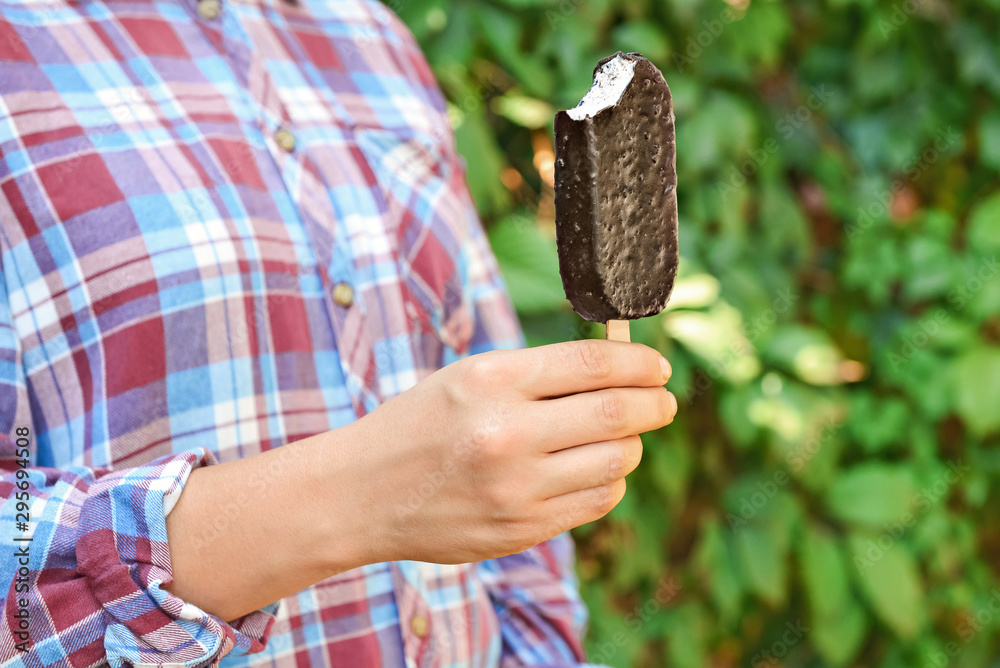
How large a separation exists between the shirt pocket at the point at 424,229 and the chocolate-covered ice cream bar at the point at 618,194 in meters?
0.31

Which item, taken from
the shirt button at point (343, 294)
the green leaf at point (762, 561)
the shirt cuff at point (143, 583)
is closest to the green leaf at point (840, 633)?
the green leaf at point (762, 561)

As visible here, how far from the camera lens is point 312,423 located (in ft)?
2.45

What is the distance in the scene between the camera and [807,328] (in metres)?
1.95

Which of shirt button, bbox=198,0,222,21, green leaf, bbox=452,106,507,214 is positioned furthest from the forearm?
green leaf, bbox=452,106,507,214

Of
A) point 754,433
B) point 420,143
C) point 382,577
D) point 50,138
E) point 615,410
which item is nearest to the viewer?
point 615,410

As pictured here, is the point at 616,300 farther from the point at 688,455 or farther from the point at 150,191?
the point at 688,455

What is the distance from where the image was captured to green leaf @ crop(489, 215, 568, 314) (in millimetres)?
1379

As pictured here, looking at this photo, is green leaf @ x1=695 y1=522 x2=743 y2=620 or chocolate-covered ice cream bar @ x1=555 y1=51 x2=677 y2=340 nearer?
chocolate-covered ice cream bar @ x1=555 y1=51 x2=677 y2=340

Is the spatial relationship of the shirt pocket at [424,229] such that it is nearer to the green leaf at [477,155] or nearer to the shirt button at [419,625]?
the shirt button at [419,625]

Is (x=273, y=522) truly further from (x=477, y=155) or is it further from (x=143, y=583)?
(x=477, y=155)

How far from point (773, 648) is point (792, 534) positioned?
1.27 feet

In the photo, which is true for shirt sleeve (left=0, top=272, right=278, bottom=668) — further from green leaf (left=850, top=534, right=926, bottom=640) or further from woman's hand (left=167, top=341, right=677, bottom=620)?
green leaf (left=850, top=534, right=926, bottom=640)

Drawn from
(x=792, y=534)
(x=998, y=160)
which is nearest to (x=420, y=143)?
(x=792, y=534)

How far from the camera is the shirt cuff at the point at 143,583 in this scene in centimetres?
54
